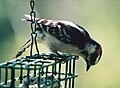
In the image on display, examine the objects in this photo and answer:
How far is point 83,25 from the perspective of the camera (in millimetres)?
8234

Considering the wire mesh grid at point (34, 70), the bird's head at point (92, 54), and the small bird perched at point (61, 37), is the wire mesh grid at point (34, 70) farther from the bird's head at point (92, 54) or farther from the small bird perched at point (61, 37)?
the bird's head at point (92, 54)

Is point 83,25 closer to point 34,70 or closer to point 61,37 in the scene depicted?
point 61,37

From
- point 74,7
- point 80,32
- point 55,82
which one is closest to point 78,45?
point 80,32

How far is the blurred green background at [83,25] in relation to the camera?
7887 millimetres

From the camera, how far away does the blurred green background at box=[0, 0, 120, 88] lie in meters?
7.89

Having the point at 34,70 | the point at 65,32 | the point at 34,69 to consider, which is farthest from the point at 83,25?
the point at 34,69

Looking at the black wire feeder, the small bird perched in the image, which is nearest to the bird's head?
the small bird perched

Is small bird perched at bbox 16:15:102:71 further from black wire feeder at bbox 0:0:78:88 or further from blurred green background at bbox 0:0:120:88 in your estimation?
blurred green background at bbox 0:0:120:88

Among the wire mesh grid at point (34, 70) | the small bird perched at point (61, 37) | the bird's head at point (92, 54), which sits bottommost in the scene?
the wire mesh grid at point (34, 70)

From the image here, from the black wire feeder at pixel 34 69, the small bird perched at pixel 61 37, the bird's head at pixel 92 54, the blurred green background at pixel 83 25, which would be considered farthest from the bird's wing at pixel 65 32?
the blurred green background at pixel 83 25

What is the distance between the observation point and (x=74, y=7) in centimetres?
838

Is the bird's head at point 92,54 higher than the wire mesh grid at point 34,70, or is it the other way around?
the bird's head at point 92,54

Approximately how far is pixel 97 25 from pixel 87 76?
0.81m

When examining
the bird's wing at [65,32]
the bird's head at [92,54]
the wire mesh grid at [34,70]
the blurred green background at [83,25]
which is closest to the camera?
the wire mesh grid at [34,70]
